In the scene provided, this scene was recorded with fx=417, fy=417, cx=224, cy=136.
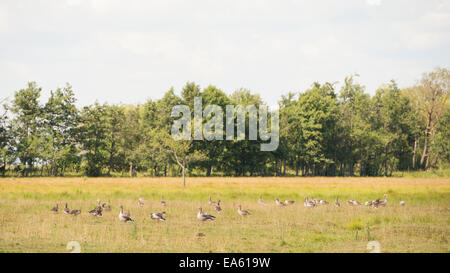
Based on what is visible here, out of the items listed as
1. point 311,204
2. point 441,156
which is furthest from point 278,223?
point 441,156

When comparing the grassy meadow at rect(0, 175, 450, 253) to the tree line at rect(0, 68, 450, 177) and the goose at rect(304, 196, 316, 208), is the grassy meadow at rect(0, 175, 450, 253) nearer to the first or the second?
the goose at rect(304, 196, 316, 208)

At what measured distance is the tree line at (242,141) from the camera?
8556 centimetres

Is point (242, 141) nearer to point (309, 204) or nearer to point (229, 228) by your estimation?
point (309, 204)

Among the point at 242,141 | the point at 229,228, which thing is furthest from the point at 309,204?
the point at 242,141

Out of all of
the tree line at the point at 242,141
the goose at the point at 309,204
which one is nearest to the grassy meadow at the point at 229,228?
the goose at the point at 309,204

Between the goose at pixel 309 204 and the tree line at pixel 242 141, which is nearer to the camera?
the goose at pixel 309 204

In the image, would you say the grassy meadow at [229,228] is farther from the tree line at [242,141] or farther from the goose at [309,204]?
the tree line at [242,141]

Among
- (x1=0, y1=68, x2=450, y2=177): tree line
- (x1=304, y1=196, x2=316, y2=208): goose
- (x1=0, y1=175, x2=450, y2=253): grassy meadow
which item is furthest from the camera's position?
(x1=0, y1=68, x2=450, y2=177): tree line

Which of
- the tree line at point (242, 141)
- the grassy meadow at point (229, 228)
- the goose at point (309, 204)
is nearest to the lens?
the grassy meadow at point (229, 228)

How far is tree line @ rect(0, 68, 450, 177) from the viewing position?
281 feet

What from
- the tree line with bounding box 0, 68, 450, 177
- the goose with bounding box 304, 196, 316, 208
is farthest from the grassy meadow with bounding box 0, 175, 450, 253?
the tree line with bounding box 0, 68, 450, 177

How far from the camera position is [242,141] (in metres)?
96.1
